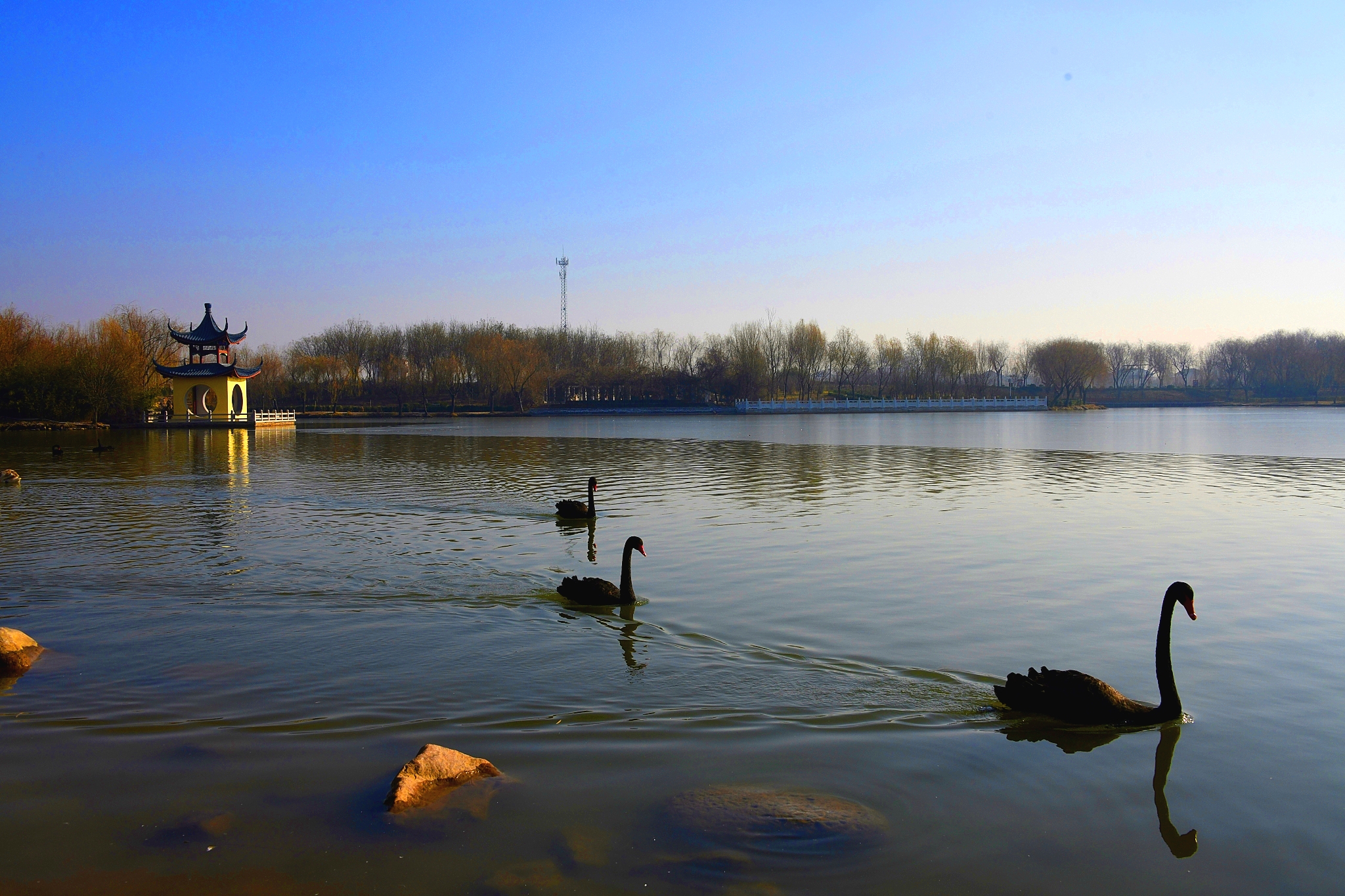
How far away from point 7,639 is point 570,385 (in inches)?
4568

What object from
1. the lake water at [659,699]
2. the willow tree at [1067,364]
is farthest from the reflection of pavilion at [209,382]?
the willow tree at [1067,364]

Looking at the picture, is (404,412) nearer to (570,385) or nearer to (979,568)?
(570,385)

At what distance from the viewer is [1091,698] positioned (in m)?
6.48

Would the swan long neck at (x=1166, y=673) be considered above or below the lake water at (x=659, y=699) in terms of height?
above

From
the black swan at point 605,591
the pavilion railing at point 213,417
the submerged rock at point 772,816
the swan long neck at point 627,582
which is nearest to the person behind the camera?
the submerged rock at point 772,816

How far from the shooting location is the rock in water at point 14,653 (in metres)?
7.59

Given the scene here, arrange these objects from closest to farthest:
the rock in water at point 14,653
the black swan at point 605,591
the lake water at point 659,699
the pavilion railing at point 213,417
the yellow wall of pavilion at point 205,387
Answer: the lake water at point 659,699 < the rock in water at point 14,653 < the black swan at point 605,591 < the pavilion railing at point 213,417 < the yellow wall of pavilion at point 205,387

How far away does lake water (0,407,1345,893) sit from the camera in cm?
470

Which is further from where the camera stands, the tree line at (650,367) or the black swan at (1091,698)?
the tree line at (650,367)

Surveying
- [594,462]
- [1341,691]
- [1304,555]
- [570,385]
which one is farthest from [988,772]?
[570,385]

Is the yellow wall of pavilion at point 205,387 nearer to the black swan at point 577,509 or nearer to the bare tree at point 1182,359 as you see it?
the black swan at point 577,509

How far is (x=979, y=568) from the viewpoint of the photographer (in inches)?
496

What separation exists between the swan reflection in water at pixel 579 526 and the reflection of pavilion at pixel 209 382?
55605mm

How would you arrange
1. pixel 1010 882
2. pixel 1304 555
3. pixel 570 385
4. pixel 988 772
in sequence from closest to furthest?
pixel 1010 882
pixel 988 772
pixel 1304 555
pixel 570 385
